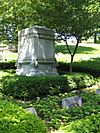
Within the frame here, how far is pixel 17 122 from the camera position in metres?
5.44

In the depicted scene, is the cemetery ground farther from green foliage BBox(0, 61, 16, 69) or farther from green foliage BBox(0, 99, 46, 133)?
green foliage BBox(0, 61, 16, 69)

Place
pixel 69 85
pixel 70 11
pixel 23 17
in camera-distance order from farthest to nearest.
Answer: pixel 23 17
pixel 70 11
pixel 69 85

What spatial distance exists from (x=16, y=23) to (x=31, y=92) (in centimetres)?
1146

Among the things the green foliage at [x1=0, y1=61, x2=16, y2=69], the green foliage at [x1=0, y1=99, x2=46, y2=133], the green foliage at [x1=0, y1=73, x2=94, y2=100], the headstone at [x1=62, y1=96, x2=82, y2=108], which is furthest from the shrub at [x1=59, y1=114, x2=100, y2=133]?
the green foliage at [x1=0, y1=61, x2=16, y2=69]

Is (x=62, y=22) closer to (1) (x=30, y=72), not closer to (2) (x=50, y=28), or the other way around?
(2) (x=50, y=28)

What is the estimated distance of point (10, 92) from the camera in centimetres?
1588

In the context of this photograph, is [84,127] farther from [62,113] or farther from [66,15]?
[66,15]

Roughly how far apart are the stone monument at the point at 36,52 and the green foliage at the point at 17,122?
44.5 feet

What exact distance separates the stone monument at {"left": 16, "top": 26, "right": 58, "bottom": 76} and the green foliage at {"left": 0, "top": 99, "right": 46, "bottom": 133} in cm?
1358

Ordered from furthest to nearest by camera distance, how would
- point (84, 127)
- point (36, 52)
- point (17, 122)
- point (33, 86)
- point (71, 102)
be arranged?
point (36, 52)
point (33, 86)
point (71, 102)
point (84, 127)
point (17, 122)

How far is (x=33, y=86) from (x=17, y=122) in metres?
10.8

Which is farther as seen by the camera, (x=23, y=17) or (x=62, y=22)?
(x=23, y=17)

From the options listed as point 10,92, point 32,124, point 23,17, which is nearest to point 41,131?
point 32,124

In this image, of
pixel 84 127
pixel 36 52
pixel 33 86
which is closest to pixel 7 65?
pixel 36 52
